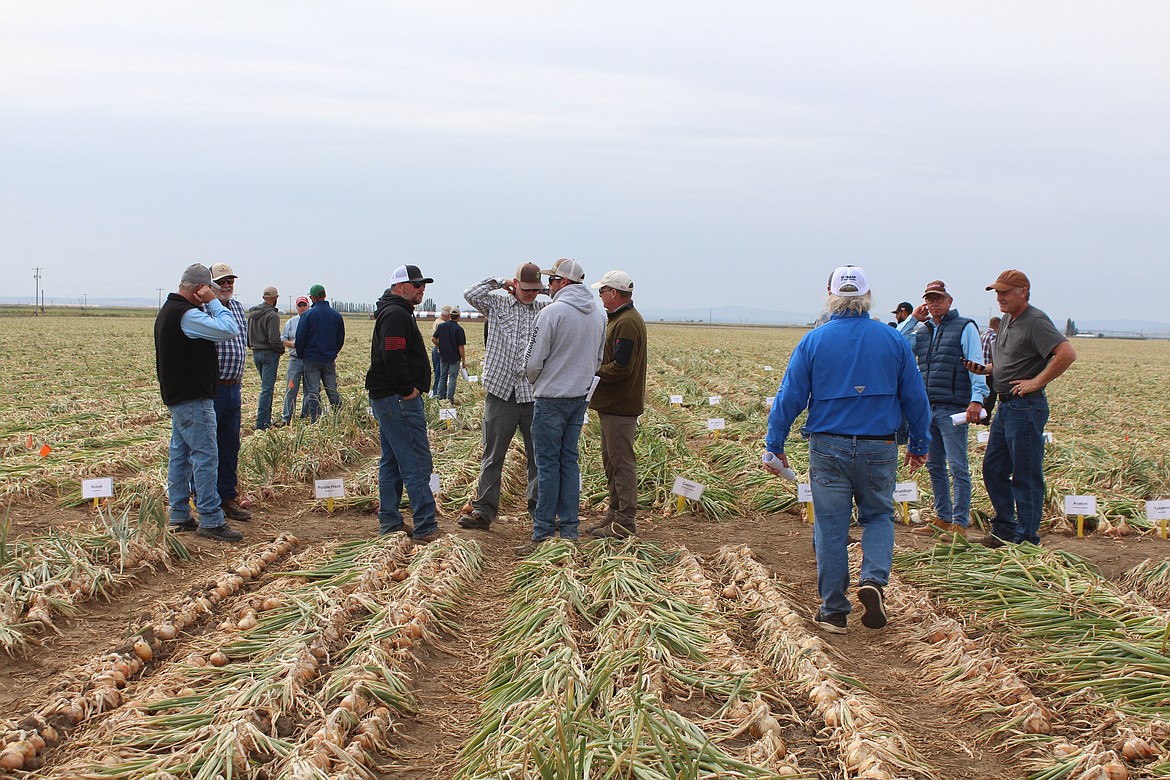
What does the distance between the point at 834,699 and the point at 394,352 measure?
3.89m

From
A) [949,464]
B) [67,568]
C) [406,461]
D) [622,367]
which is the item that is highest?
[622,367]

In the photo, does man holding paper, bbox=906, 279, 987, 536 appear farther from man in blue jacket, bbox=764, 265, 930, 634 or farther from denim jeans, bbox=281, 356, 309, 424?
denim jeans, bbox=281, 356, 309, 424

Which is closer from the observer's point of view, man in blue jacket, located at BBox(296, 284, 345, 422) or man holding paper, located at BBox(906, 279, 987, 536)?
man holding paper, located at BBox(906, 279, 987, 536)

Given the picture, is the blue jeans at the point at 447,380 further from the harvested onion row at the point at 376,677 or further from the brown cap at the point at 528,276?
the harvested onion row at the point at 376,677

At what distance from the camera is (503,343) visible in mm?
6809

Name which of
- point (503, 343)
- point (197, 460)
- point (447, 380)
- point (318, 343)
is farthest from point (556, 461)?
point (447, 380)

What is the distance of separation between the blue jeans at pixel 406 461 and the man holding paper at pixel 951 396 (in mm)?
3835

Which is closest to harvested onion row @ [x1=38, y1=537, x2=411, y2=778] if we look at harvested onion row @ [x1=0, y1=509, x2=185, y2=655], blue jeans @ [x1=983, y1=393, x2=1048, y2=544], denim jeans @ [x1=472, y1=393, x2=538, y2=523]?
harvested onion row @ [x1=0, y1=509, x2=185, y2=655]

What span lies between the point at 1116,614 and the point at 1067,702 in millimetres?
1134

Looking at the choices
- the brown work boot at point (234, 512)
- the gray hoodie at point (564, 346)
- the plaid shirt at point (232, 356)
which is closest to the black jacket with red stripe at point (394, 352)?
the gray hoodie at point (564, 346)

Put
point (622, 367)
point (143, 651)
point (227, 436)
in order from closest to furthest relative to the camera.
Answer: point (143, 651), point (622, 367), point (227, 436)

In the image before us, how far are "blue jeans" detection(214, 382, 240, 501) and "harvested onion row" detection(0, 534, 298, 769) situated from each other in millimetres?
2262

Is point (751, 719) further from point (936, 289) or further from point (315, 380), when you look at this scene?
point (315, 380)

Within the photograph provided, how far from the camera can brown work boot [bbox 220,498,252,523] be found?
711 centimetres
